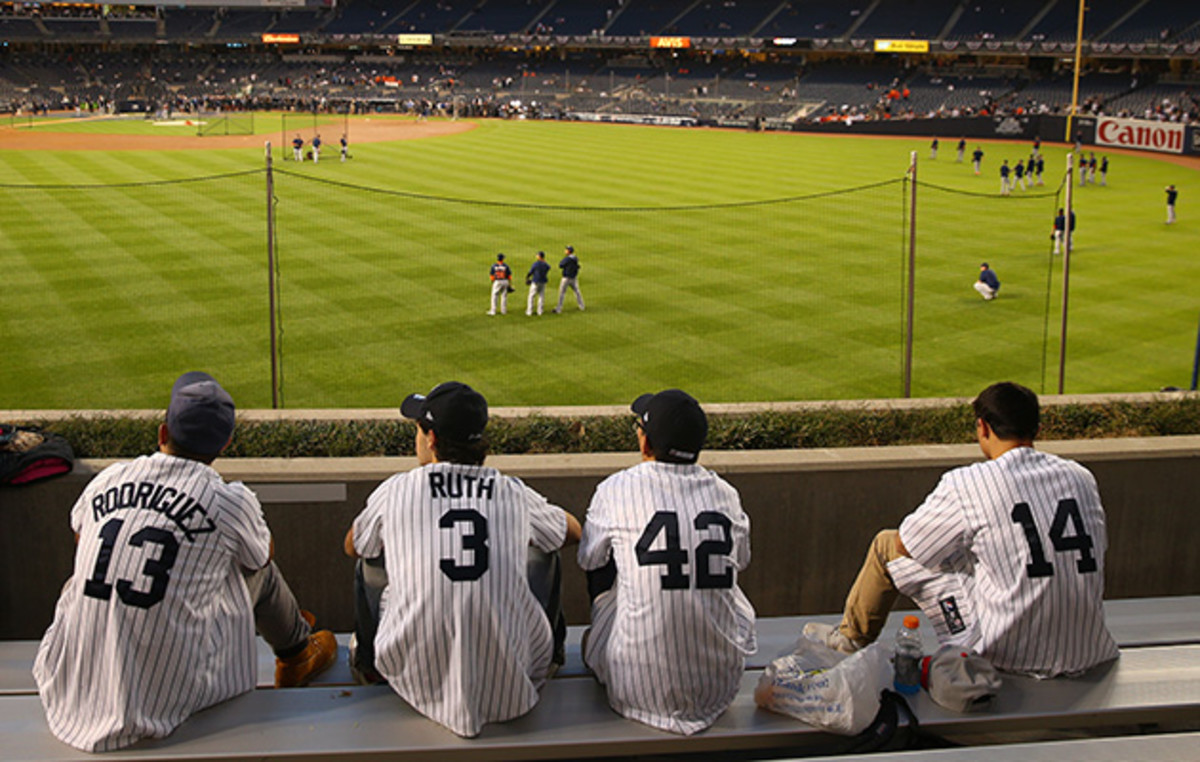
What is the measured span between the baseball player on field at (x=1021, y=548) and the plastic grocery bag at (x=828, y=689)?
0.57 metres

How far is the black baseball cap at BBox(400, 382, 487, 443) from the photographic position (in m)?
4.46

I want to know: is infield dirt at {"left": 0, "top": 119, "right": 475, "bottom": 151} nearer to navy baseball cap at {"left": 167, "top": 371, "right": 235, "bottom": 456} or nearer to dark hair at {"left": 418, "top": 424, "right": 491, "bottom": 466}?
navy baseball cap at {"left": 167, "top": 371, "right": 235, "bottom": 456}

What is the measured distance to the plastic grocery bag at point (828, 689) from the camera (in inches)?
159

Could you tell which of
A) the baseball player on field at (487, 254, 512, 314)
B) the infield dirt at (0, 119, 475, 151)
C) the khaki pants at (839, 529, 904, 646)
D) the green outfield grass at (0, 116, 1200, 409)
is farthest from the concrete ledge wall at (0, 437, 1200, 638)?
the infield dirt at (0, 119, 475, 151)

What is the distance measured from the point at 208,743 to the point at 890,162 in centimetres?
4316

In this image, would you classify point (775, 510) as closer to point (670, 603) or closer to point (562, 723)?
point (670, 603)

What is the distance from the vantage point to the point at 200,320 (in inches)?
730

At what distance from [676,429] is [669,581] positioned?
633 millimetres

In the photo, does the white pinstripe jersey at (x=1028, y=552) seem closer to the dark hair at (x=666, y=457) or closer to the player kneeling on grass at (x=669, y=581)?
the player kneeling on grass at (x=669, y=581)

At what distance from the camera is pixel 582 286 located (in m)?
21.6

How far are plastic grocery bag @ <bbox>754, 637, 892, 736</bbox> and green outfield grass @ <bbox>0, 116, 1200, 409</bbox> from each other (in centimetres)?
1066

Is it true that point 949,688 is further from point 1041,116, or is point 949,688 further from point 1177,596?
point 1041,116

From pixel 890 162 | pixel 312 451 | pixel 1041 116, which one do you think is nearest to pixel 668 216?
pixel 890 162

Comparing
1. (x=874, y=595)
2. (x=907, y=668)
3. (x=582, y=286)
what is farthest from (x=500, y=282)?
(x=907, y=668)
